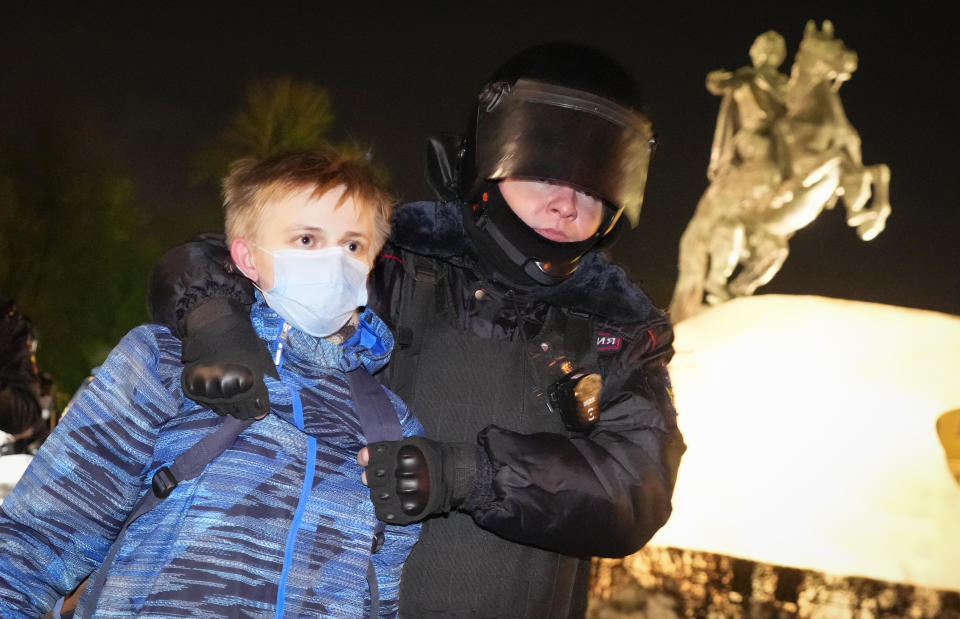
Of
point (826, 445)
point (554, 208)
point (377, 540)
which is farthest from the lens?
point (826, 445)

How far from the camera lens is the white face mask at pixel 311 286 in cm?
151

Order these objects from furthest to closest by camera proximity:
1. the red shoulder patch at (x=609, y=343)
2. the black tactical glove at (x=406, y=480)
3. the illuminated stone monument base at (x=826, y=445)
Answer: the illuminated stone monument base at (x=826, y=445), the red shoulder patch at (x=609, y=343), the black tactical glove at (x=406, y=480)

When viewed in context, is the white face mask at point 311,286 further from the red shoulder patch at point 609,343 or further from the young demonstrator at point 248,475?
the red shoulder patch at point 609,343

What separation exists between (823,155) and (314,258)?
6436mm

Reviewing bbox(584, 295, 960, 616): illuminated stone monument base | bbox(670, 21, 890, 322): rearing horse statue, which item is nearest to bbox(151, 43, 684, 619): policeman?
bbox(584, 295, 960, 616): illuminated stone monument base

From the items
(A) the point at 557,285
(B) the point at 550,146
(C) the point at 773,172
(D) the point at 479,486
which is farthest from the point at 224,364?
(C) the point at 773,172

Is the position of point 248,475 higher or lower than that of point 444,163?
lower

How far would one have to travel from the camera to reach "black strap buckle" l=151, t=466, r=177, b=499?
1287mm

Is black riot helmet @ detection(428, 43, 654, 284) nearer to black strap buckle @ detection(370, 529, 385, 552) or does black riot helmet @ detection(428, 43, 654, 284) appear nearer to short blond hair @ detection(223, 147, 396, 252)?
short blond hair @ detection(223, 147, 396, 252)

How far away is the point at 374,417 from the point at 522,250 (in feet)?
1.87

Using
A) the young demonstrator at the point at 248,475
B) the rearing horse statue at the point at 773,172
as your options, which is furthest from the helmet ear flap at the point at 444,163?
the rearing horse statue at the point at 773,172

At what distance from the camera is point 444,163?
219cm

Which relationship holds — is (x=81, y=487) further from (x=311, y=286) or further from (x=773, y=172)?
(x=773, y=172)

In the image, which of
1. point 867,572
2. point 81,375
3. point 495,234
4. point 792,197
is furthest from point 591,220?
point 81,375
